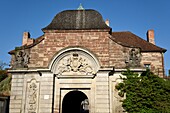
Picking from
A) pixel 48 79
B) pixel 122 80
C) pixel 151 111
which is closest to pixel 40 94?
pixel 48 79

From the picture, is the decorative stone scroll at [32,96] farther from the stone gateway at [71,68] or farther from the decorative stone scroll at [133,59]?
the decorative stone scroll at [133,59]

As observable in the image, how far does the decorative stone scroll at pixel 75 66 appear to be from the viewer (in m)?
12.6

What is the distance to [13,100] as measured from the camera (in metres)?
12.6

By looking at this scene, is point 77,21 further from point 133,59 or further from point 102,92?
point 102,92

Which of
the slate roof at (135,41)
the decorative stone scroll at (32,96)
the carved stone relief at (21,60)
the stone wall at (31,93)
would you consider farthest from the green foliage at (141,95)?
the slate roof at (135,41)

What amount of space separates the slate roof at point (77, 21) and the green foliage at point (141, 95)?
355 cm

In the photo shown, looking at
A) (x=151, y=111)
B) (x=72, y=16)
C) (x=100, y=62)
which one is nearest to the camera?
(x=151, y=111)

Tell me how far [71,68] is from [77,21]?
3.13 m

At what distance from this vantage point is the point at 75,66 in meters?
12.7

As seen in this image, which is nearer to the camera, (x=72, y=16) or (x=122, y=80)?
(x=122, y=80)

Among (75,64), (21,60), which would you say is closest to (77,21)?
(75,64)

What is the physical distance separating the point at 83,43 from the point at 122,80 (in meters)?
3.16

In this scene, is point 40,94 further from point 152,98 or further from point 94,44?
point 152,98

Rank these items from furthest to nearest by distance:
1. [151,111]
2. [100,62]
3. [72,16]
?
[72,16] < [100,62] < [151,111]
